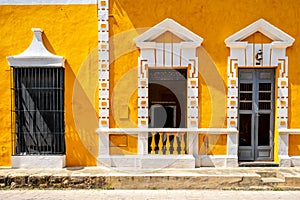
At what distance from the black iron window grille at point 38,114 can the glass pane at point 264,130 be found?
472 centimetres

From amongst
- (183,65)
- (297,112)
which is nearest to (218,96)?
(183,65)

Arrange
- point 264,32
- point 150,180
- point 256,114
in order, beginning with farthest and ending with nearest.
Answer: point 256,114 → point 264,32 → point 150,180

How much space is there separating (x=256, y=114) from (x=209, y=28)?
2344 mm

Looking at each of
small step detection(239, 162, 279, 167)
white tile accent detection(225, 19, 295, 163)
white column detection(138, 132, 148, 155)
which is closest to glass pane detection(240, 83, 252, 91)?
white tile accent detection(225, 19, 295, 163)

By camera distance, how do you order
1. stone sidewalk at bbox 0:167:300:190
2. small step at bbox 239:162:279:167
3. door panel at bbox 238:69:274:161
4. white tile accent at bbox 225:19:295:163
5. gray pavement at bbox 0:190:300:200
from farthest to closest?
door panel at bbox 238:69:274:161 → small step at bbox 239:162:279:167 → white tile accent at bbox 225:19:295:163 → stone sidewalk at bbox 0:167:300:190 → gray pavement at bbox 0:190:300:200

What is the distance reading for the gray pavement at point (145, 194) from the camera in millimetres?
5430

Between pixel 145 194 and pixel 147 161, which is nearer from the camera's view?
pixel 145 194

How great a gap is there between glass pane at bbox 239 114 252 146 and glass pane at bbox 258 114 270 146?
0.80 ft

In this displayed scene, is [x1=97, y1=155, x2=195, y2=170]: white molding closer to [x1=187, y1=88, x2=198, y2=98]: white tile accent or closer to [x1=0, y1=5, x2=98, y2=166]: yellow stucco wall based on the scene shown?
[x1=0, y1=5, x2=98, y2=166]: yellow stucco wall

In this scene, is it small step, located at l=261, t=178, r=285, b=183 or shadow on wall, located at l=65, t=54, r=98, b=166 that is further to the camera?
shadow on wall, located at l=65, t=54, r=98, b=166

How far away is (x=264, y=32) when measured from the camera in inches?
258

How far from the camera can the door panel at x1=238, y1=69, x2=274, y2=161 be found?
674cm

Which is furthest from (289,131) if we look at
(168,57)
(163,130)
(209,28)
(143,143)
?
(143,143)

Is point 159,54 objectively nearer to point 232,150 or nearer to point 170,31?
point 170,31
